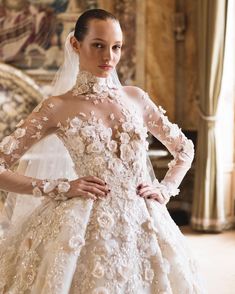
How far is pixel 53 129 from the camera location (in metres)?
1.97

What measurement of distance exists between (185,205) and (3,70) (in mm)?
2616

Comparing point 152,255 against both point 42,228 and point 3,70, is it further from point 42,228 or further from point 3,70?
point 3,70

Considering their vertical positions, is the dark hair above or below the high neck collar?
above

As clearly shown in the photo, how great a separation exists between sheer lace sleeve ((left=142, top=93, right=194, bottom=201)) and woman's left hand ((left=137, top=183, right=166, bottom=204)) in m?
0.13

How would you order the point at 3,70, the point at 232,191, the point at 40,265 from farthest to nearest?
the point at 232,191, the point at 3,70, the point at 40,265

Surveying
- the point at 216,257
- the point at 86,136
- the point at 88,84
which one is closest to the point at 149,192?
the point at 86,136

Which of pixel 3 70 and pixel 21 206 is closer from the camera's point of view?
pixel 21 206

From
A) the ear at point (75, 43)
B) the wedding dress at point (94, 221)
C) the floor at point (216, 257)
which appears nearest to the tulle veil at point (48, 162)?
the ear at point (75, 43)

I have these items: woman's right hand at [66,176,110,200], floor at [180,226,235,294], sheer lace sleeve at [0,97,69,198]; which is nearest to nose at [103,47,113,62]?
sheer lace sleeve at [0,97,69,198]

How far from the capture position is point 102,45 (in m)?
1.90

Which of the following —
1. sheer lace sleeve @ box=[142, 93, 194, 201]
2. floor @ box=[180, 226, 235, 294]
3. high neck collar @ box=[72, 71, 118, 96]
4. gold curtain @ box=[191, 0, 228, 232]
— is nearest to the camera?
high neck collar @ box=[72, 71, 118, 96]

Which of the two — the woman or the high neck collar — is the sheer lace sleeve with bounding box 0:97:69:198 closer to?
the woman

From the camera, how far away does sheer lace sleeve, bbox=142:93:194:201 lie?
217 centimetres

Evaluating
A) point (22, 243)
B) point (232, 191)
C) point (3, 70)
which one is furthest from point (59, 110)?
point (232, 191)
